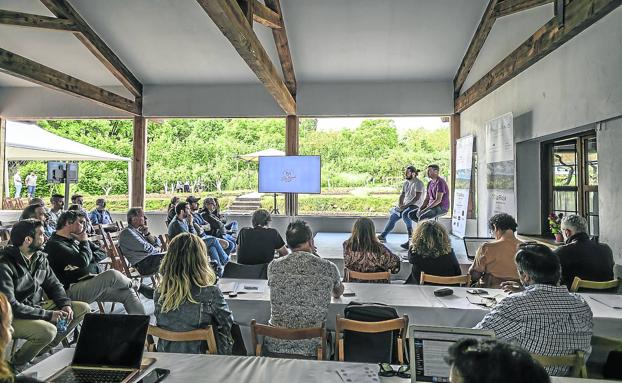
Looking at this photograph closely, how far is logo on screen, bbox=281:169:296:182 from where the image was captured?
796 centimetres

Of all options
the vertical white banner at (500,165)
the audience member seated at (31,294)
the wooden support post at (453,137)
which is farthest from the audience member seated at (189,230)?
the wooden support post at (453,137)

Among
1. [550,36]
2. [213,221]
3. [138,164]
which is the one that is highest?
[550,36]

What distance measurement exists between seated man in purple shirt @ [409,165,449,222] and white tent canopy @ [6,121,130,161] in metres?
6.59

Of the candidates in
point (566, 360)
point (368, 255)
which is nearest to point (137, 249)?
point (368, 255)

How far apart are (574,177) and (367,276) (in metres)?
3.38

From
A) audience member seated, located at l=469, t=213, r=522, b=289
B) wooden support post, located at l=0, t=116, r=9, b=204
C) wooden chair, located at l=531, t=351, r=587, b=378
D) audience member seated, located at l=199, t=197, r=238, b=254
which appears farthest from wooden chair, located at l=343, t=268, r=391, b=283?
wooden support post, located at l=0, t=116, r=9, b=204

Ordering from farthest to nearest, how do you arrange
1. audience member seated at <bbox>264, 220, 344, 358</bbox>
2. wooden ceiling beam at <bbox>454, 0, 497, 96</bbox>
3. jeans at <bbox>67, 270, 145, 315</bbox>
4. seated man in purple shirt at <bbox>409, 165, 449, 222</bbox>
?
seated man in purple shirt at <bbox>409, 165, 449, 222</bbox>, wooden ceiling beam at <bbox>454, 0, 497, 96</bbox>, jeans at <bbox>67, 270, 145, 315</bbox>, audience member seated at <bbox>264, 220, 344, 358</bbox>

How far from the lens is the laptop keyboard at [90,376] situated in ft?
4.89

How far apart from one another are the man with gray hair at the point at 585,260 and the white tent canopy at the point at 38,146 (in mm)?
7920

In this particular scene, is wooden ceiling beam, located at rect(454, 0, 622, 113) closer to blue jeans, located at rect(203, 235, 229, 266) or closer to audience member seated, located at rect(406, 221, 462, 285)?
audience member seated, located at rect(406, 221, 462, 285)

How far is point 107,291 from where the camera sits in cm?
355

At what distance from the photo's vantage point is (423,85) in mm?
8344

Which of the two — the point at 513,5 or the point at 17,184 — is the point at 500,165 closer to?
the point at 513,5

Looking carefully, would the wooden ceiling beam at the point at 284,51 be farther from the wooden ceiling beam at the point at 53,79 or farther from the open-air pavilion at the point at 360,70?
the wooden ceiling beam at the point at 53,79
